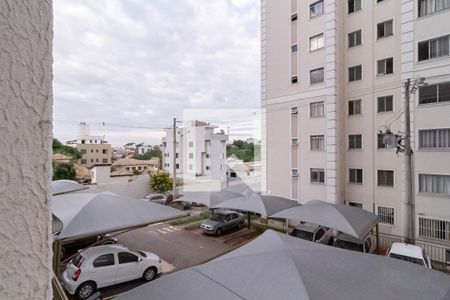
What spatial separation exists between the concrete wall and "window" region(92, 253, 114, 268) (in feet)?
26.0

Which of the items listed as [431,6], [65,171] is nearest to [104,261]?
[431,6]

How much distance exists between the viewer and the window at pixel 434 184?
395 inches

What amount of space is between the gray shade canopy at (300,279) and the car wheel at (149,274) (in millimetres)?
5528

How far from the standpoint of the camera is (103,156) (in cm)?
4056

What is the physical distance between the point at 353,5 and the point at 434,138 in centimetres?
716

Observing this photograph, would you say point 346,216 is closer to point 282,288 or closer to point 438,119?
point 438,119

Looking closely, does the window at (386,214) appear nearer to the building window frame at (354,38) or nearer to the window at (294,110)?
the window at (294,110)

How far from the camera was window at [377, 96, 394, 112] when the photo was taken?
1153 cm

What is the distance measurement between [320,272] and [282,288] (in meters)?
0.60

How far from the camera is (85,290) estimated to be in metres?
7.17

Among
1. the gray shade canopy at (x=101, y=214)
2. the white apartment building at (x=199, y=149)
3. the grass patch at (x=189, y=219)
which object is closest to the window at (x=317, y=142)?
the gray shade canopy at (x=101, y=214)

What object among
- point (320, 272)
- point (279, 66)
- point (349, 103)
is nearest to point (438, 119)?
point (349, 103)

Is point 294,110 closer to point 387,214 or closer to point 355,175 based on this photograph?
point 355,175

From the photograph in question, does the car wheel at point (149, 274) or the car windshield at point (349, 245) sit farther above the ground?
the car windshield at point (349, 245)
